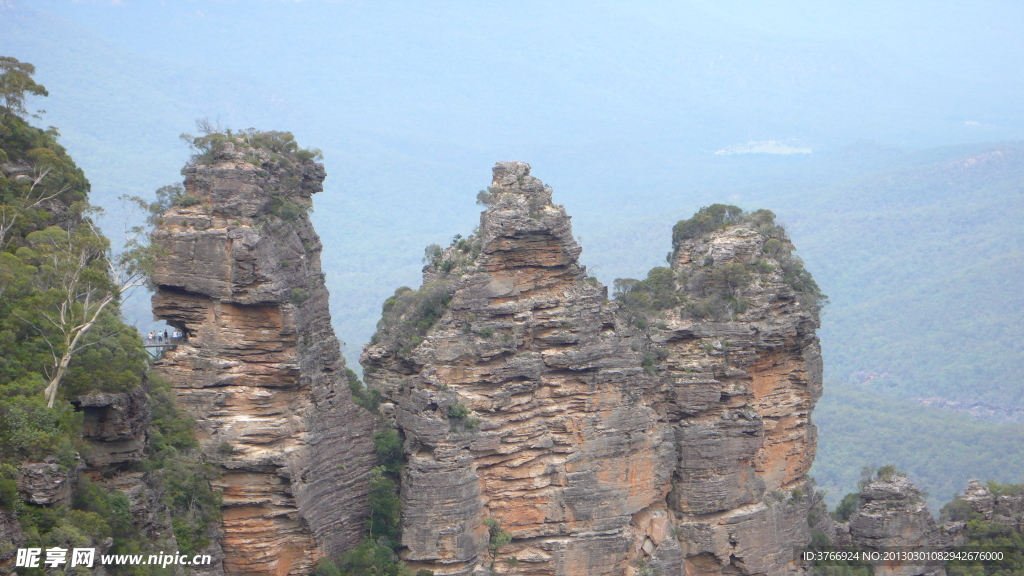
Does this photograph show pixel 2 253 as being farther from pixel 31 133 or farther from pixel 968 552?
pixel 968 552

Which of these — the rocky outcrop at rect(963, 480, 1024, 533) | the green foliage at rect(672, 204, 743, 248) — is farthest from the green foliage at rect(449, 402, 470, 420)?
the rocky outcrop at rect(963, 480, 1024, 533)

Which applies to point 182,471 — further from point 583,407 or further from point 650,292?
point 650,292

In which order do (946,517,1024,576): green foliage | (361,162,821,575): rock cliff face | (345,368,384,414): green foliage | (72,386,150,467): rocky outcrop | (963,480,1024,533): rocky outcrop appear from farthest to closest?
1. (963,480,1024,533): rocky outcrop
2. (946,517,1024,576): green foliage
3. (345,368,384,414): green foliage
4. (361,162,821,575): rock cliff face
5. (72,386,150,467): rocky outcrop

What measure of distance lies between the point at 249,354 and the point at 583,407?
16.5 metres

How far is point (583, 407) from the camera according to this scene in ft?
183

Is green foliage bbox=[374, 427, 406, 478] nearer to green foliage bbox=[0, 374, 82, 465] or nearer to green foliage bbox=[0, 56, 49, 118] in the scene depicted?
green foliage bbox=[0, 374, 82, 465]

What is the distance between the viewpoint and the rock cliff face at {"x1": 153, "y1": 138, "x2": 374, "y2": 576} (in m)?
48.6

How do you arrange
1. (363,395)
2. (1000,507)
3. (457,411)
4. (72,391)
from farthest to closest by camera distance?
(1000,507)
(363,395)
(457,411)
(72,391)

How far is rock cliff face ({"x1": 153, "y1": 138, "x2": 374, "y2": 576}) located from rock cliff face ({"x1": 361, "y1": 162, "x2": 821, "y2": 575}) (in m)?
5.36

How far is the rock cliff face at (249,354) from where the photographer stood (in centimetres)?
4859

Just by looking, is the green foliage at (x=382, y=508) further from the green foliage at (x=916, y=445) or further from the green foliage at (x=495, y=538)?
the green foliage at (x=916, y=445)

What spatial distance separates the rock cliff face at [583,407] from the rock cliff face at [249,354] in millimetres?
5359

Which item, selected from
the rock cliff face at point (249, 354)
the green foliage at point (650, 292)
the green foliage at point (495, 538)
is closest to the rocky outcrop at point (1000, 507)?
the green foliage at point (650, 292)

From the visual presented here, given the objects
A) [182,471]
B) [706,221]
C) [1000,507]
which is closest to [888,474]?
[1000,507]
